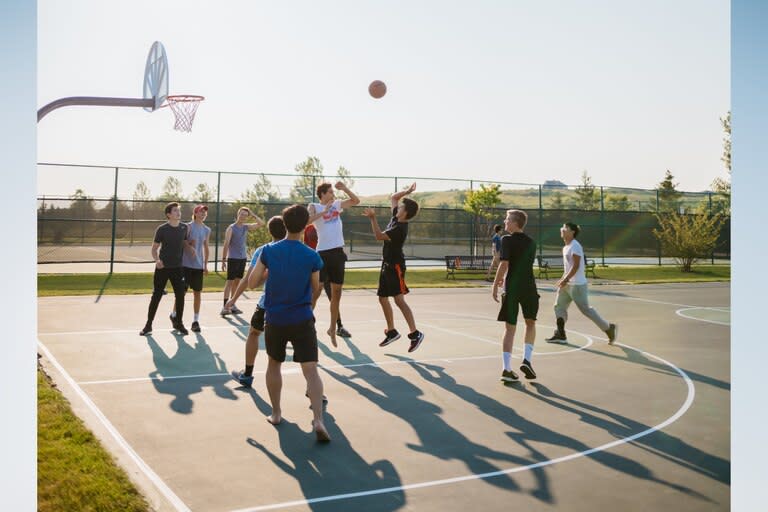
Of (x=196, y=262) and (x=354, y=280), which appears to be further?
(x=354, y=280)

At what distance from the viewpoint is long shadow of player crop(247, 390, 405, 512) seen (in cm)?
390

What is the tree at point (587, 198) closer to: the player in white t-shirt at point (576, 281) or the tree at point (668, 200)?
the tree at point (668, 200)

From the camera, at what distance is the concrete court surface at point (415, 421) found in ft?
13.5

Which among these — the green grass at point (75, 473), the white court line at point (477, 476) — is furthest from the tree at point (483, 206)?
the green grass at point (75, 473)

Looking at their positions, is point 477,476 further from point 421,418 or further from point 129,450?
point 129,450

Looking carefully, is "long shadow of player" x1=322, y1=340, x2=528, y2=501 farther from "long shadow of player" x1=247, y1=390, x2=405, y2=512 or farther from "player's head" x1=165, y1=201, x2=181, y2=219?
"player's head" x1=165, y1=201, x2=181, y2=219

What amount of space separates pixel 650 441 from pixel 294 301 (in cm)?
321

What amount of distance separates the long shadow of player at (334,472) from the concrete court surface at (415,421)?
2cm

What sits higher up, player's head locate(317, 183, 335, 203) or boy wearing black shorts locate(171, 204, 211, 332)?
player's head locate(317, 183, 335, 203)

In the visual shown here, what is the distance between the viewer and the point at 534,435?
534cm

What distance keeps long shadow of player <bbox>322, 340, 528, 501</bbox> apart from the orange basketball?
17.5 ft

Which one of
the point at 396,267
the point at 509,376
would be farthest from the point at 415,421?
the point at 396,267

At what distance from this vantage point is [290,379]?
23.5 ft

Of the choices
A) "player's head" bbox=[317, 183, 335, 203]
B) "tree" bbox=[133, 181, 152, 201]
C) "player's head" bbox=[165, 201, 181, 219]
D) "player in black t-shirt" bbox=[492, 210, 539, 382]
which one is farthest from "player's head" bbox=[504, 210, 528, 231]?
"tree" bbox=[133, 181, 152, 201]
